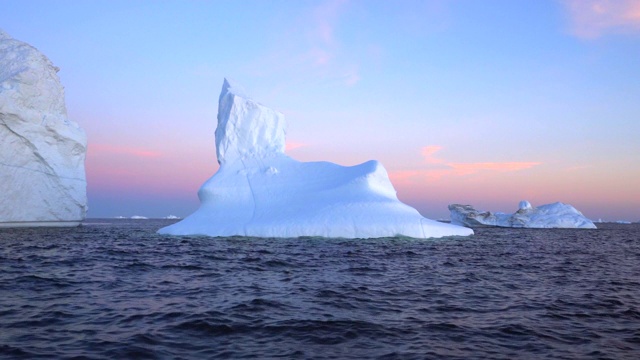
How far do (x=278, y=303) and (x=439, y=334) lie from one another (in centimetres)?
315

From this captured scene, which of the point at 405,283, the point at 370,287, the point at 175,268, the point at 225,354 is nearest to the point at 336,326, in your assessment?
the point at 225,354

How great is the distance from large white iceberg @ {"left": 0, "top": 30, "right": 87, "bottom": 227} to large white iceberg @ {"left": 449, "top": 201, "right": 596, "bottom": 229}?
4230 cm

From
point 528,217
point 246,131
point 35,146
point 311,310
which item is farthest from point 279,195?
point 528,217

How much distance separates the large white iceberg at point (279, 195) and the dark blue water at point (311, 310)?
956cm

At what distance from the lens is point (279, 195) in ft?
91.1

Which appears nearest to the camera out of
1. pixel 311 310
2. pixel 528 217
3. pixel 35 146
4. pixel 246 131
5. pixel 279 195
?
pixel 311 310

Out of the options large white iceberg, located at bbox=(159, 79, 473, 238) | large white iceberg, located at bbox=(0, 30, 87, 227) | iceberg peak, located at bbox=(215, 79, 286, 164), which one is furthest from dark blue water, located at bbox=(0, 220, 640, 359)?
large white iceberg, located at bbox=(0, 30, 87, 227)

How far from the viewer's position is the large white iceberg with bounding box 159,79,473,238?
24.2 meters

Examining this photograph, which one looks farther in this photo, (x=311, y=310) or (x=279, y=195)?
(x=279, y=195)

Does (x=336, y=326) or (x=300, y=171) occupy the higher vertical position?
(x=300, y=171)

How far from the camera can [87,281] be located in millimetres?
10281

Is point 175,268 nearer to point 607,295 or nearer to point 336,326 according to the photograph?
point 336,326

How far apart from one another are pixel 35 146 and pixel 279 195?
21.7m

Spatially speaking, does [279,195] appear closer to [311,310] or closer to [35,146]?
[311,310]
